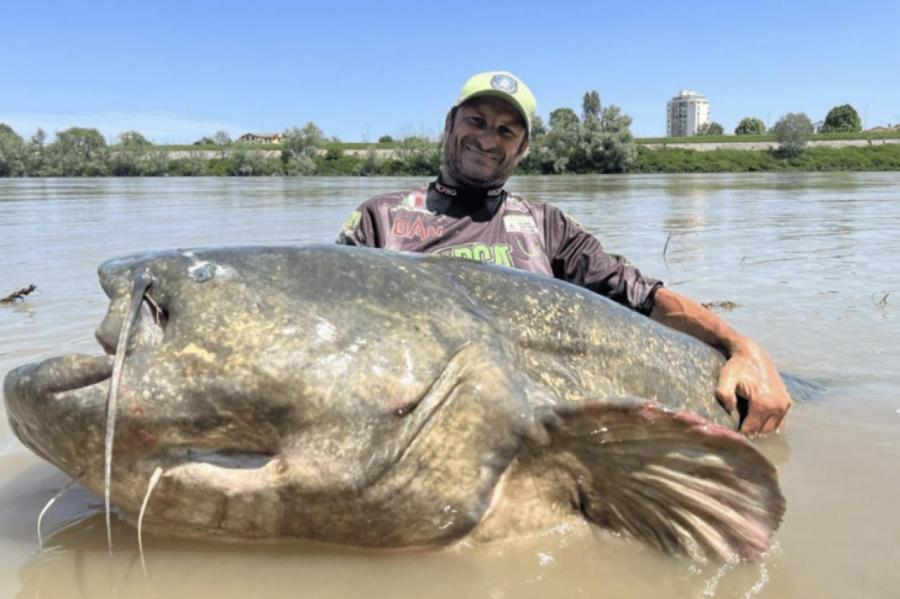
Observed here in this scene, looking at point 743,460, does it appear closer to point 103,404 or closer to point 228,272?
point 228,272

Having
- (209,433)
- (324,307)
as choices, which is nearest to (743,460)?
(324,307)

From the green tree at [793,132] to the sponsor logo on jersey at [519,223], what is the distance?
70.1 meters

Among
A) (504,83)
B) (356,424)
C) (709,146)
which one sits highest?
(709,146)

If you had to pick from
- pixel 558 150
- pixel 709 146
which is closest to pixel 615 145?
pixel 558 150

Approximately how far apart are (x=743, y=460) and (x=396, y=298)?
1.13 metres

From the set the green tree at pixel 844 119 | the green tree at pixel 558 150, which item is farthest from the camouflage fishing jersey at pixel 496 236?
the green tree at pixel 844 119

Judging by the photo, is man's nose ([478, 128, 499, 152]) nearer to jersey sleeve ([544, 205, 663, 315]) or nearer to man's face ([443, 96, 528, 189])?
man's face ([443, 96, 528, 189])

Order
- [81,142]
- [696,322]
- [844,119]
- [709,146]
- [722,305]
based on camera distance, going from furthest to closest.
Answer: [844,119] → [81,142] → [709,146] → [722,305] → [696,322]

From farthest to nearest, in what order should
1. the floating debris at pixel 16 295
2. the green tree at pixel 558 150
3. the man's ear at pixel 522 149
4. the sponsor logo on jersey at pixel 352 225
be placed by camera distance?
the green tree at pixel 558 150
the floating debris at pixel 16 295
the man's ear at pixel 522 149
the sponsor logo on jersey at pixel 352 225

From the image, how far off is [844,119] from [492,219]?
11844 centimetres

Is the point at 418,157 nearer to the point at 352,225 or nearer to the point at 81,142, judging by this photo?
the point at 81,142

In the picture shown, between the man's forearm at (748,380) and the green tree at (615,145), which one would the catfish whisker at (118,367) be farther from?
the green tree at (615,145)

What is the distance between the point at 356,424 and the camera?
205cm

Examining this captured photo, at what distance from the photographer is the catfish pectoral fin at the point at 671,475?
208 cm
